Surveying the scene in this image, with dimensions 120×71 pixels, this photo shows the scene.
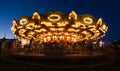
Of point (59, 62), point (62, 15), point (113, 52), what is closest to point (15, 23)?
point (62, 15)

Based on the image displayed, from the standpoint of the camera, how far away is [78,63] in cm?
1340

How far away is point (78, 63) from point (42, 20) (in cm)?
558

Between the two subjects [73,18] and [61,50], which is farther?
[73,18]

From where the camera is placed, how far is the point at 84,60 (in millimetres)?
13836

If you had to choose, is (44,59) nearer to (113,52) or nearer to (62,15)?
(62,15)

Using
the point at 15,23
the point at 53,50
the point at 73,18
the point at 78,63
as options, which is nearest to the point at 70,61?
the point at 78,63

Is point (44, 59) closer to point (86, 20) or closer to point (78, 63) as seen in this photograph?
point (78, 63)

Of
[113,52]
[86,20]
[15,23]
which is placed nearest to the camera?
[113,52]

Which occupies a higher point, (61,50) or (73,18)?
(73,18)

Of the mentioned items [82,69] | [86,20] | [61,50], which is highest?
[86,20]

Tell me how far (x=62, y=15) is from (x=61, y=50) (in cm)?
430

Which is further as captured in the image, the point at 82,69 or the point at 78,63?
the point at 78,63

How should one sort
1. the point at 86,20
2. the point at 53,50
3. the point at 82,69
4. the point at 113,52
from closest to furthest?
the point at 82,69
the point at 53,50
the point at 113,52
the point at 86,20

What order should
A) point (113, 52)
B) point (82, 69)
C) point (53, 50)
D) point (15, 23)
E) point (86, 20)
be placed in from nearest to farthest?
point (82, 69) → point (53, 50) → point (113, 52) → point (86, 20) → point (15, 23)
